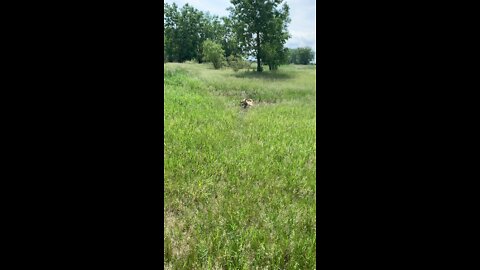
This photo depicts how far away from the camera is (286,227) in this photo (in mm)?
3555

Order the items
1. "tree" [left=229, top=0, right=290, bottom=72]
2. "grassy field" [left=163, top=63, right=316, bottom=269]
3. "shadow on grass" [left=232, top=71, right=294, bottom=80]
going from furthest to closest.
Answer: "tree" [left=229, top=0, right=290, bottom=72] < "shadow on grass" [left=232, top=71, right=294, bottom=80] < "grassy field" [left=163, top=63, right=316, bottom=269]

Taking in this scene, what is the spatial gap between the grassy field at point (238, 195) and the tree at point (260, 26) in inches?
1212

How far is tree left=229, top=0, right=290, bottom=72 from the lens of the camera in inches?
1511

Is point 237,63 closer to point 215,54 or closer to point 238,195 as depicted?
point 215,54

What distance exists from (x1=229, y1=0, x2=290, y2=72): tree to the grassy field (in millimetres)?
30791

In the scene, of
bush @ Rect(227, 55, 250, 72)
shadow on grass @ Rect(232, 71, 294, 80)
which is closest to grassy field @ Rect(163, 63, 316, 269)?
shadow on grass @ Rect(232, 71, 294, 80)

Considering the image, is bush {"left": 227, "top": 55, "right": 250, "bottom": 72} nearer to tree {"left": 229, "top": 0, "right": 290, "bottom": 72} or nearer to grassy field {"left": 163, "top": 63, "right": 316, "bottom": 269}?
tree {"left": 229, "top": 0, "right": 290, "bottom": 72}

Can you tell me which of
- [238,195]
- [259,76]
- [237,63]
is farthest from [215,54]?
[238,195]

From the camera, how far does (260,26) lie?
38.8 meters

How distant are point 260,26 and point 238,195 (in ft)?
122

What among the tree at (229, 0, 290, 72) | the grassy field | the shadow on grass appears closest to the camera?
the grassy field

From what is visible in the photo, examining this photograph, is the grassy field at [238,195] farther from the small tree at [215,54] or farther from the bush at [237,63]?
the small tree at [215,54]
